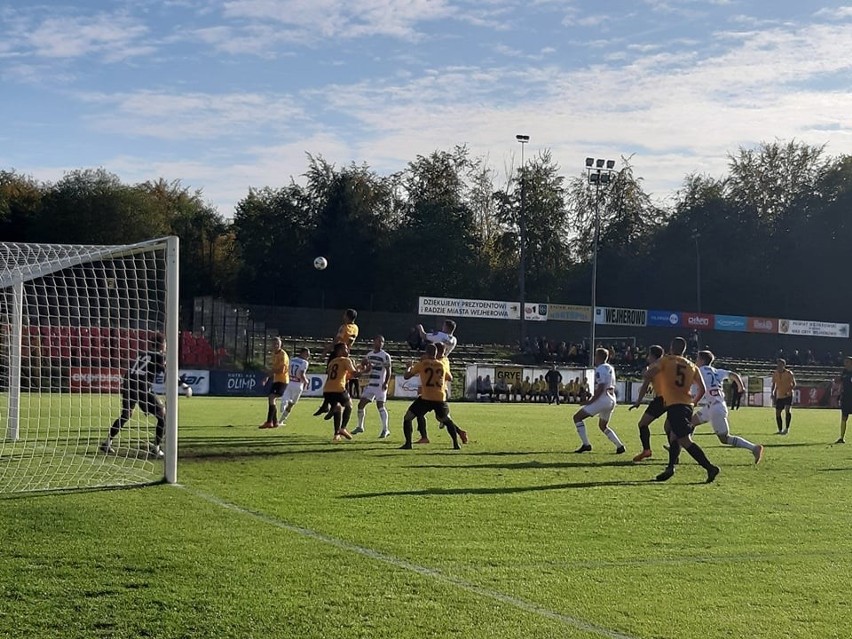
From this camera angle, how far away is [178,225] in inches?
2675

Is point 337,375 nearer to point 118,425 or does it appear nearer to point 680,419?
point 118,425

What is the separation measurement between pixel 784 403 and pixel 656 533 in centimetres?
1840

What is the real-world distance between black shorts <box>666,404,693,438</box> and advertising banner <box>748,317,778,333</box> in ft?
173

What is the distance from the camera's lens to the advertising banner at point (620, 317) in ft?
191

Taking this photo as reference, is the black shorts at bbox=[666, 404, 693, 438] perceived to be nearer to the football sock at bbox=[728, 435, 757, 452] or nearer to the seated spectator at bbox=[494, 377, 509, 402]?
the football sock at bbox=[728, 435, 757, 452]

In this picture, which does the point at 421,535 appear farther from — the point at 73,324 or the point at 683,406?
the point at 73,324

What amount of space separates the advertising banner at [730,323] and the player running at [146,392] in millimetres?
52162

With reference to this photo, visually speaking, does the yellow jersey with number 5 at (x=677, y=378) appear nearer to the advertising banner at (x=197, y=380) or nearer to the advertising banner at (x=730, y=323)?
the advertising banner at (x=197, y=380)

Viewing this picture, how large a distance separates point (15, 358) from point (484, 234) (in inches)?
2390

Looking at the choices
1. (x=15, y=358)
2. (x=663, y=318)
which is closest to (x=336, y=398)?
(x=15, y=358)

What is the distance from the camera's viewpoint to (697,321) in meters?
61.6

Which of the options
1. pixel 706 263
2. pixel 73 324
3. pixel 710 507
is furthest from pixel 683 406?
pixel 706 263

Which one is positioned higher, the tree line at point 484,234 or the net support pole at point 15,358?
the tree line at point 484,234

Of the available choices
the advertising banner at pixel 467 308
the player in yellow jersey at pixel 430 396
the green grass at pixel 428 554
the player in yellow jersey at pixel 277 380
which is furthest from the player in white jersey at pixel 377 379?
the advertising banner at pixel 467 308
